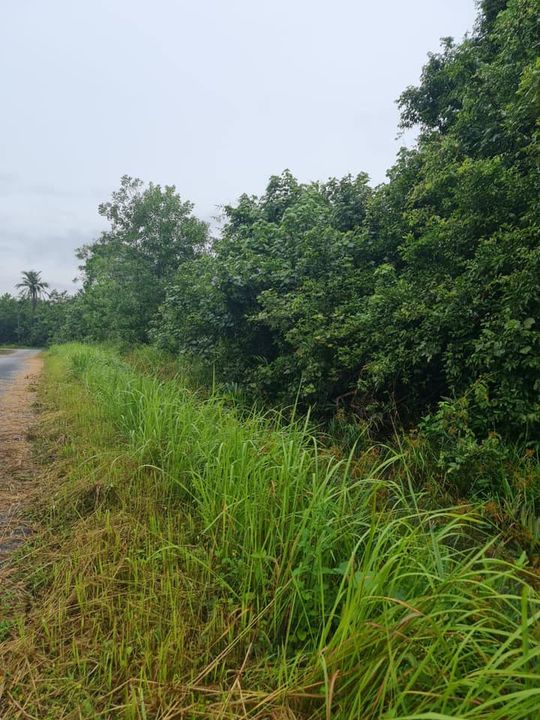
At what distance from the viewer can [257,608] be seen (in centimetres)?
146

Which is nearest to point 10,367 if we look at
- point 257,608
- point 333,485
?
point 333,485

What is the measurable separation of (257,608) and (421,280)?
136 inches

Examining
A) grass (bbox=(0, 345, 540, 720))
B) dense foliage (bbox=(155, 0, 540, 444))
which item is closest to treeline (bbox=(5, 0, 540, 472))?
dense foliage (bbox=(155, 0, 540, 444))

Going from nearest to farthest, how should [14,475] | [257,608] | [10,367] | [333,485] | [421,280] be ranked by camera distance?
1. [257,608]
2. [333,485]
3. [14,475]
4. [421,280]
5. [10,367]

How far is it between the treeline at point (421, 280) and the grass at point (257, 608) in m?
1.28

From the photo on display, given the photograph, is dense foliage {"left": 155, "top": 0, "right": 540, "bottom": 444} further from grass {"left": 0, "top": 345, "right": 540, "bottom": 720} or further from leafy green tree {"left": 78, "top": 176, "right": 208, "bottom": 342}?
leafy green tree {"left": 78, "top": 176, "right": 208, "bottom": 342}

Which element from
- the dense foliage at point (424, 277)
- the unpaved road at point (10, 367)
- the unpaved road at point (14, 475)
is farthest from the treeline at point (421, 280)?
the unpaved road at point (10, 367)

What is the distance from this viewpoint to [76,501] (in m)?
2.37

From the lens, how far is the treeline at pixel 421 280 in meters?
2.88

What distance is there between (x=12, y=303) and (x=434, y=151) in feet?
212

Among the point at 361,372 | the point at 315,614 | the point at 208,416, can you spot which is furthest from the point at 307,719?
the point at 361,372

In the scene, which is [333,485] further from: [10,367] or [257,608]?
[10,367]

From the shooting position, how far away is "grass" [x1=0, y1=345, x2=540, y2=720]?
1084 mm

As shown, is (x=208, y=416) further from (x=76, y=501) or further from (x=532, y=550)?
(x=532, y=550)
